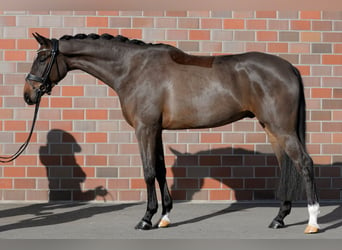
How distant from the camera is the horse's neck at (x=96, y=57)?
5439 mm

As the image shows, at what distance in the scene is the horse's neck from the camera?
5439mm

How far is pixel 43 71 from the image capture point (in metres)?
5.37

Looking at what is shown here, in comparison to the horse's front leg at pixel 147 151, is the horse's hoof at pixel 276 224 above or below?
below

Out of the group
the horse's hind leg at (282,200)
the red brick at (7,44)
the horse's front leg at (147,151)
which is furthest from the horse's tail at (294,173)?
the red brick at (7,44)

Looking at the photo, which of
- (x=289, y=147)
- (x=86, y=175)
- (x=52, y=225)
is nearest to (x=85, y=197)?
(x=86, y=175)

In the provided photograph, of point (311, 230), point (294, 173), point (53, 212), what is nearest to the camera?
point (311, 230)

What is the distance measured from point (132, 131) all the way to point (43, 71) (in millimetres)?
1834

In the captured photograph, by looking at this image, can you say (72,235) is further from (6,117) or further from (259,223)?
(6,117)

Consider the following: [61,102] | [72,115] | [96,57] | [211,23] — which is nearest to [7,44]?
[61,102]

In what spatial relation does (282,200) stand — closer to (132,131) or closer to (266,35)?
(132,131)

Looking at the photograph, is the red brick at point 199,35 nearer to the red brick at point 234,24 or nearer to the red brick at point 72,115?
the red brick at point 234,24

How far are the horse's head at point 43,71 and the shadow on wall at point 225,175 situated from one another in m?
2.08

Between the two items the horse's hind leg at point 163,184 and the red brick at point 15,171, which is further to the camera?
the red brick at point 15,171

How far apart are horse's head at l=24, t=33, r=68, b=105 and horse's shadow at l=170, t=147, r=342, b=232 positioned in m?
2.08
